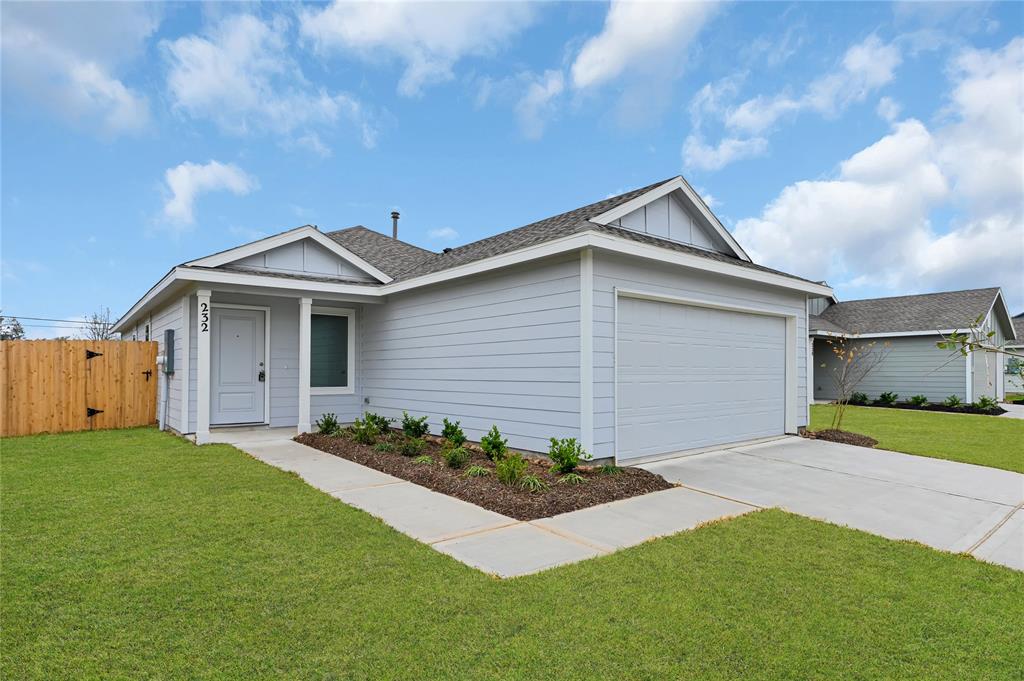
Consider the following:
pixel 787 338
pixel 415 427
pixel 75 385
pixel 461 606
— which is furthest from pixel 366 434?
pixel 787 338

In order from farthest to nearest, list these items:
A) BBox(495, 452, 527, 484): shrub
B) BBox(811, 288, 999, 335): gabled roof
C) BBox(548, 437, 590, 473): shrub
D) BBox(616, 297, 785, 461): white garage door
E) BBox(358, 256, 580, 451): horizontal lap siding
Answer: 1. BBox(811, 288, 999, 335): gabled roof
2. BBox(616, 297, 785, 461): white garage door
3. BBox(358, 256, 580, 451): horizontal lap siding
4. BBox(548, 437, 590, 473): shrub
5. BBox(495, 452, 527, 484): shrub

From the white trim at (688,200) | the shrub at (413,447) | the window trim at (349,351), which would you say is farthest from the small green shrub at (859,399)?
the window trim at (349,351)

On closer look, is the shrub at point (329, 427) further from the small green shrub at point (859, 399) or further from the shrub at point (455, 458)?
the small green shrub at point (859, 399)

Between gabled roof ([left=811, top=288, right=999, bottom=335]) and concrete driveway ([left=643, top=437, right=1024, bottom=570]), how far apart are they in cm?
1274

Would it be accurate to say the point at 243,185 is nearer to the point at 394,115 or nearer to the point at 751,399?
the point at 394,115

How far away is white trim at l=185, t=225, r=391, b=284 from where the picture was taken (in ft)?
29.0

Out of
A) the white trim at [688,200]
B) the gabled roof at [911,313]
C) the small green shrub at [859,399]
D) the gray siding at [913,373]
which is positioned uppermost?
the white trim at [688,200]

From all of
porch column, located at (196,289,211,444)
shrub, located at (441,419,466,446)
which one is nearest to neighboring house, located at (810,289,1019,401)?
shrub, located at (441,419,466,446)

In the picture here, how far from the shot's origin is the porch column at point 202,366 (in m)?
8.54

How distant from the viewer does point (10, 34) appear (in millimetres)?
9156

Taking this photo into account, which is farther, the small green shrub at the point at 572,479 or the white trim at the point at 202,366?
the white trim at the point at 202,366

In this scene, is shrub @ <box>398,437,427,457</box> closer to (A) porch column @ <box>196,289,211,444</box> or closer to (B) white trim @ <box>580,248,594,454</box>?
(B) white trim @ <box>580,248,594,454</box>

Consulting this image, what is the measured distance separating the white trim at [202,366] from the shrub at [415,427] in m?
3.16

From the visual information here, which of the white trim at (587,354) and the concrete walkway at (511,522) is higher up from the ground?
the white trim at (587,354)
